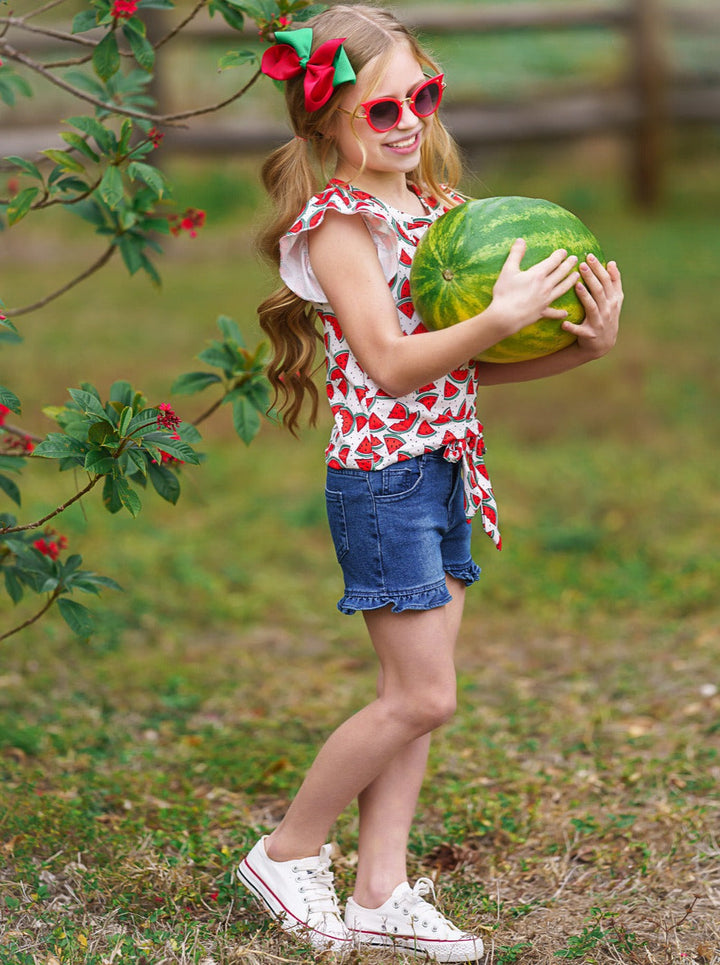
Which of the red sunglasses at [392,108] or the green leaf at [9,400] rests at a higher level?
the red sunglasses at [392,108]

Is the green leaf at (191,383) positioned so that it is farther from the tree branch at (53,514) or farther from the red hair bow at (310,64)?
the red hair bow at (310,64)

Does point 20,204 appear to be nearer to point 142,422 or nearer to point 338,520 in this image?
point 142,422

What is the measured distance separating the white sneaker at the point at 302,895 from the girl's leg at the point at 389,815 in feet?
0.26

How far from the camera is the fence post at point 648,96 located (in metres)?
11.9

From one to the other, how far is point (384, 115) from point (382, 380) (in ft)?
1.82

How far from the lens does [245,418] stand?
3238 millimetres

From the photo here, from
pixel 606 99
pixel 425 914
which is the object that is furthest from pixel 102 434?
pixel 606 99

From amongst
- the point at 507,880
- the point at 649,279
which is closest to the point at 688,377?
the point at 649,279

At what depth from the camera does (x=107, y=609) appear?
500 centimetres

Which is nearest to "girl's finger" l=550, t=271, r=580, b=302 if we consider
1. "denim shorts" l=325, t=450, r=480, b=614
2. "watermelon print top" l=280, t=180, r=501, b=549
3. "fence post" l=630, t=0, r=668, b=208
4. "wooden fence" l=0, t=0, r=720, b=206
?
"watermelon print top" l=280, t=180, r=501, b=549

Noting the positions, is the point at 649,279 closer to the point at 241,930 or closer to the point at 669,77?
the point at 669,77

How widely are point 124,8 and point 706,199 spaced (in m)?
10.6

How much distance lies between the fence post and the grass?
4308 millimetres

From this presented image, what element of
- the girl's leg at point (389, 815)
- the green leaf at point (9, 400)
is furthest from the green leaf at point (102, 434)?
the girl's leg at point (389, 815)
